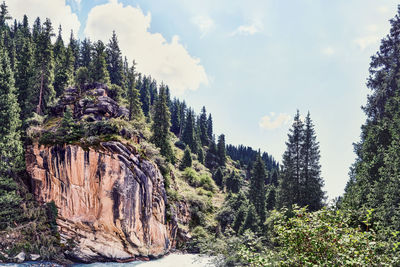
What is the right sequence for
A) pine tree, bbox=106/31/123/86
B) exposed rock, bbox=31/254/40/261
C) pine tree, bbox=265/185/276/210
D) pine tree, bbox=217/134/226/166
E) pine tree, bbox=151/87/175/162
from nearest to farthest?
exposed rock, bbox=31/254/40/261, pine tree, bbox=151/87/175/162, pine tree, bbox=265/185/276/210, pine tree, bbox=106/31/123/86, pine tree, bbox=217/134/226/166

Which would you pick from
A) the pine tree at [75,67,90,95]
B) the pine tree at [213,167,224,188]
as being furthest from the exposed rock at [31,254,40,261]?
the pine tree at [213,167,224,188]

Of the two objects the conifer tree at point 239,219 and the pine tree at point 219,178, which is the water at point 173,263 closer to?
the conifer tree at point 239,219

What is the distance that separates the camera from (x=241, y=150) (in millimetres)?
120750

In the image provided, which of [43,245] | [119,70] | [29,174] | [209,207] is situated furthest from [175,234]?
[119,70]

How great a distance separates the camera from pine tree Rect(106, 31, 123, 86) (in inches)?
1972

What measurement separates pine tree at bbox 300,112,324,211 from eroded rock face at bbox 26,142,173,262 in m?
18.2

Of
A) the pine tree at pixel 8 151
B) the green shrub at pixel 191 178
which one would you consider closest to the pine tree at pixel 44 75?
the pine tree at pixel 8 151

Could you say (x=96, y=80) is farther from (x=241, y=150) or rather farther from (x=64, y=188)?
(x=241, y=150)

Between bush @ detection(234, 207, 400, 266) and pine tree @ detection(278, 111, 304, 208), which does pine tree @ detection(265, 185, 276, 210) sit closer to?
pine tree @ detection(278, 111, 304, 208)

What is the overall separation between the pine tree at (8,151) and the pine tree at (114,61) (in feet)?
92.6

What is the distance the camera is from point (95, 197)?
19.3 m

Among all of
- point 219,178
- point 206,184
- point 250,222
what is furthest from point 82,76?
point 219,178

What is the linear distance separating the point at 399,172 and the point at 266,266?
482 inches

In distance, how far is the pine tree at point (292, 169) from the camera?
25.9 metres
